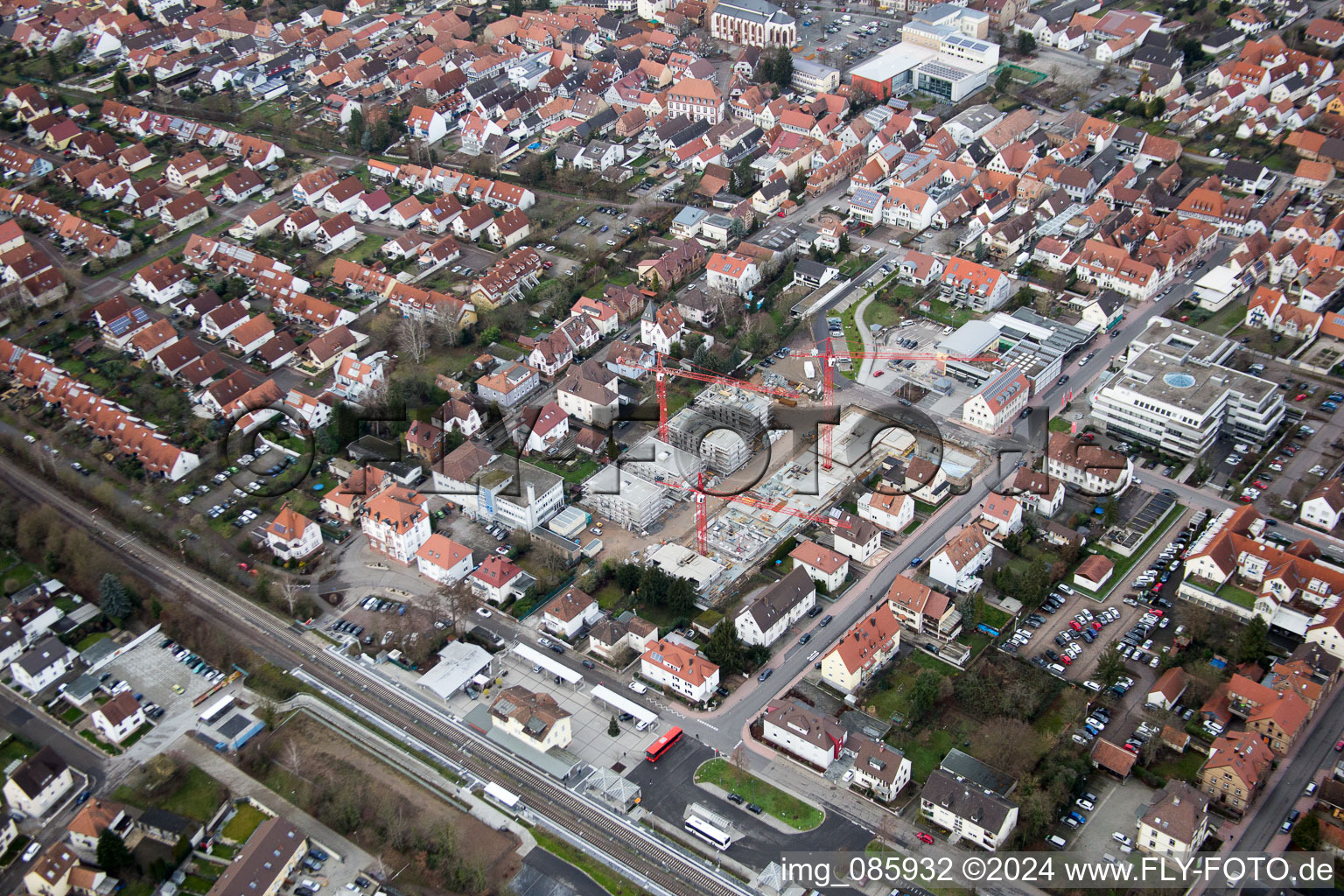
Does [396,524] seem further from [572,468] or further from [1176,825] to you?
[1176,825]

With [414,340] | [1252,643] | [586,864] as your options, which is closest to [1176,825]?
[1252,643]

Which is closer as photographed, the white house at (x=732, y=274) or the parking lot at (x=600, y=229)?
the white house at (x=732, y=274)

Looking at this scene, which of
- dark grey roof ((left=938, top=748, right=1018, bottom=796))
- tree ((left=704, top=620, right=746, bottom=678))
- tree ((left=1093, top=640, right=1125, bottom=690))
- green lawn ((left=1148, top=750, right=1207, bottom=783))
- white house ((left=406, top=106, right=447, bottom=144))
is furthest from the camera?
white house ((left=406, top=106, right=447, bottom=144))

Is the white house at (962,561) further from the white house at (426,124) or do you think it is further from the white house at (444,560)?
the white house at (426,124)

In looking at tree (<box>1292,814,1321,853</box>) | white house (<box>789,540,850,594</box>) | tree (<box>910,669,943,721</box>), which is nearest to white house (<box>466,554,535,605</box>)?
white house (<box>789,540,850,594</box>)

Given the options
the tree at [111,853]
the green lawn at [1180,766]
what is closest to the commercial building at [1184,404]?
the green lawn at [1180,766]

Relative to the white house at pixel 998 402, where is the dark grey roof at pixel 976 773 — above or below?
below

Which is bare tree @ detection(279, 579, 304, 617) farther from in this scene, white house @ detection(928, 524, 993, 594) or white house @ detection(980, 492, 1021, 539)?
white house @ detection(980, 492, 1021, 539)
